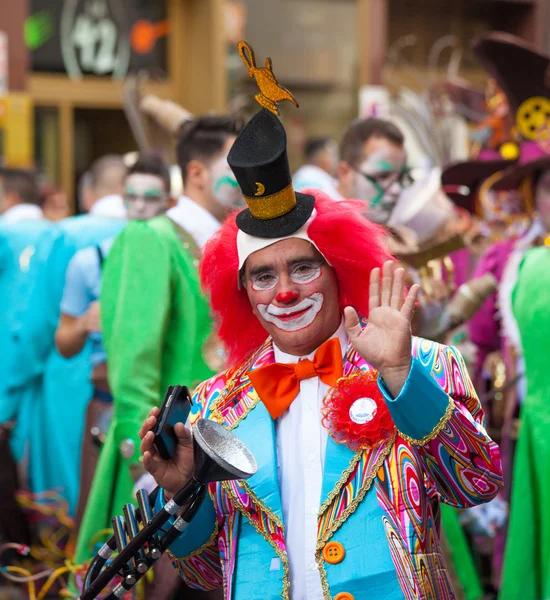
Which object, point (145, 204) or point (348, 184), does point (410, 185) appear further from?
point (145, 204)

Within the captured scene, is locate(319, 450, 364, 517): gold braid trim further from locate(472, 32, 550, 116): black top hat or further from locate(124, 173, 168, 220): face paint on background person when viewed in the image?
locate(124, 173, 168, 220): face paint on background person

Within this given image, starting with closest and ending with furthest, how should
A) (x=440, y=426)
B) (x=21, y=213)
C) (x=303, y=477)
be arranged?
(x=440, y=426)
(x=303, y=477)
(x=21, y=213)

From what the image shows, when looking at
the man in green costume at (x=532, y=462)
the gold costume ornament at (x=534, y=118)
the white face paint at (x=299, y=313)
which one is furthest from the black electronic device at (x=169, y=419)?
the gold costume ornament at (x=534, y=118)

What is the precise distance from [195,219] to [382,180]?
0.96m

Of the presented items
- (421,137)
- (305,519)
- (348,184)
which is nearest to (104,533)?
(305,519)

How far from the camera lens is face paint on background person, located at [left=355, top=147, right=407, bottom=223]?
4938 millimetres

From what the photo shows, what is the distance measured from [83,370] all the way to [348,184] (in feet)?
6.83

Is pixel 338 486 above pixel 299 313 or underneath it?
underneath

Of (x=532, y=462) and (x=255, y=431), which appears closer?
(x=255, y=431)

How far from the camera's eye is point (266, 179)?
2.78 metres

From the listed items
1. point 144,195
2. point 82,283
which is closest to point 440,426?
point 82,283

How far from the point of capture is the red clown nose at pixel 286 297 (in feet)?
9.19

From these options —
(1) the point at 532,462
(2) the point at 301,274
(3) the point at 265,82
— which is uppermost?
(3) the point at 265,82

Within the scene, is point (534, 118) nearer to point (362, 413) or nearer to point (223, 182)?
point (223, 182)
